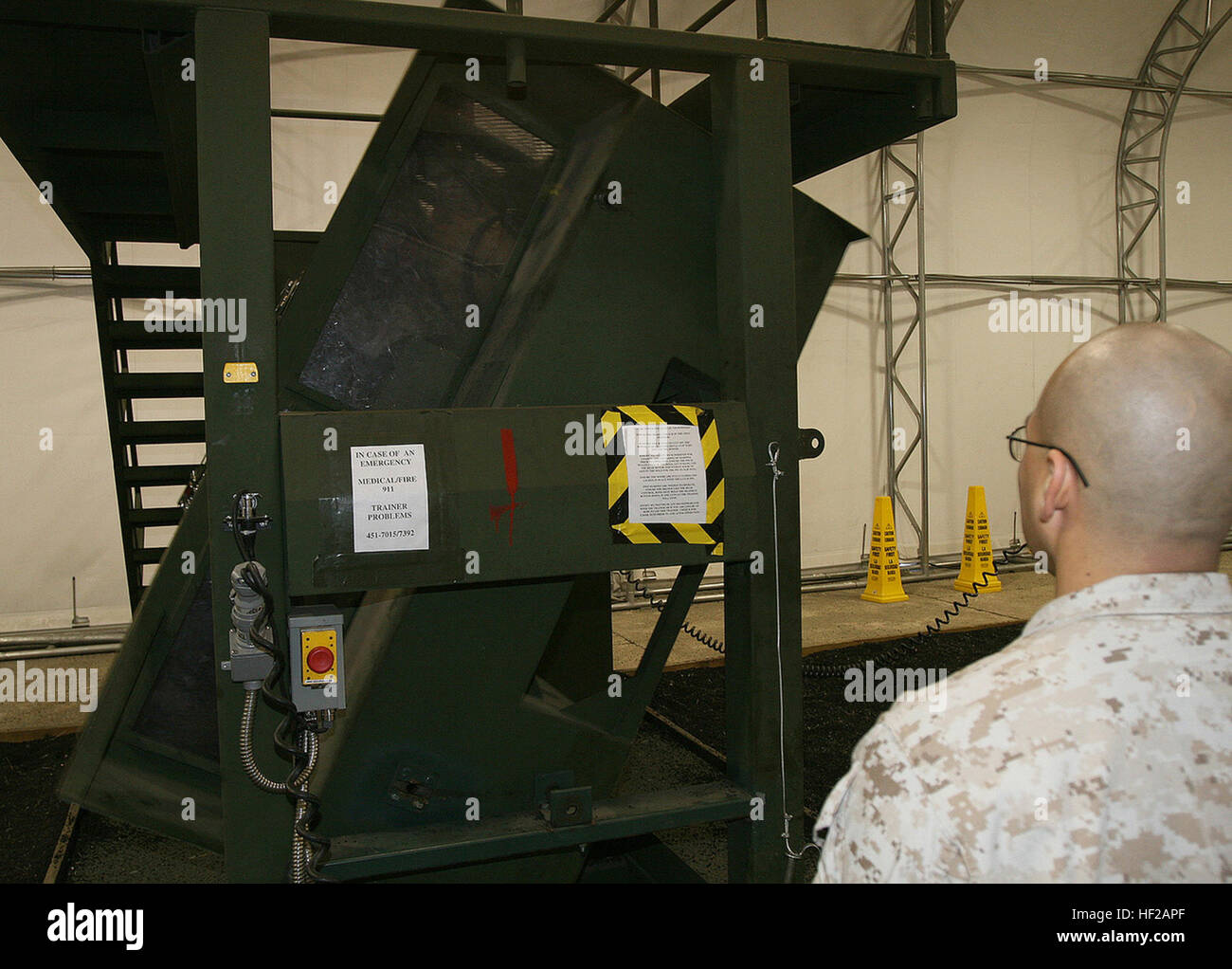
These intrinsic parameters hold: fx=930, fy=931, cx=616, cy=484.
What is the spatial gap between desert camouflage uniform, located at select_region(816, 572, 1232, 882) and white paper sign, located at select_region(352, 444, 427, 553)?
133 centimetres

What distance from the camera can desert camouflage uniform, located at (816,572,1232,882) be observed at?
3.56 ft

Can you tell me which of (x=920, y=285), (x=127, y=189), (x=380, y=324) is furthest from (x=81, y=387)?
(x=920, y=285)

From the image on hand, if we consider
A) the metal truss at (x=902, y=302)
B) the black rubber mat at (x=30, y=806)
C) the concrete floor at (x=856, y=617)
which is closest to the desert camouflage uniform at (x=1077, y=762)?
the black rubber mat at (x=30, y=806)

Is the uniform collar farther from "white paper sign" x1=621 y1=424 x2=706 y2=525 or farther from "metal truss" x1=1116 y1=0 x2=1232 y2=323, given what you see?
"metal truss" x1=1116 y1=0 x2=1232 y2=323

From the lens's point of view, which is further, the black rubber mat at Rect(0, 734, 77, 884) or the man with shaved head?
the black rubber mat at Rect(0, 734, 77, 884)

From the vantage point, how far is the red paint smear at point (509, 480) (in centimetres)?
228

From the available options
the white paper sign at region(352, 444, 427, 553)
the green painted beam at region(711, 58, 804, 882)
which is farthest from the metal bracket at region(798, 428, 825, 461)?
the white paper sign at region(352, 444, 427, 553)

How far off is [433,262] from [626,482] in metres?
1.05

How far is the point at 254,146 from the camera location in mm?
2180

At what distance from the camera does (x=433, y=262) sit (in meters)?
2.93

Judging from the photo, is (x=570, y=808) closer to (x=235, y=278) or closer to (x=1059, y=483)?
(x=235, y=278)

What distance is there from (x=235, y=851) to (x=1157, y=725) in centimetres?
205

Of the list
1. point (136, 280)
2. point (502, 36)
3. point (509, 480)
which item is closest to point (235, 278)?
point (509, 480)

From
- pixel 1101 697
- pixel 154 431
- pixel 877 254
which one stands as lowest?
pixel 1101 697
